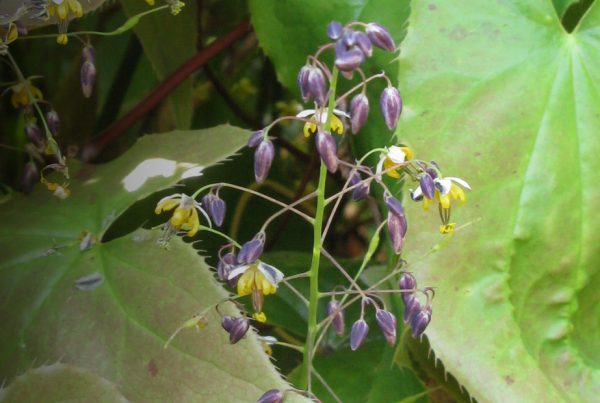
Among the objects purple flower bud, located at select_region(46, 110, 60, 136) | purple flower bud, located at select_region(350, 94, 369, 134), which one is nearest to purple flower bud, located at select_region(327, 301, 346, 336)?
purple flower bud, located at select_region(350, 94, 369, 134)

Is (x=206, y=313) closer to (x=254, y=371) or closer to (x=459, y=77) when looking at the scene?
(x=254, y=371)

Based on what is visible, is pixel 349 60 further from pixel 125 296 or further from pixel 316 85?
pixel 125 296

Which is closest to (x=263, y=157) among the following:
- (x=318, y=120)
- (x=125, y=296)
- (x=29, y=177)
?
(x=318, y=120)

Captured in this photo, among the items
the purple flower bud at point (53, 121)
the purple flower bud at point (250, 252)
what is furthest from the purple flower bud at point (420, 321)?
the purple flower bud at point (53, 121)

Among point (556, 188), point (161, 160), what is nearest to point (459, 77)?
point (556, 188)

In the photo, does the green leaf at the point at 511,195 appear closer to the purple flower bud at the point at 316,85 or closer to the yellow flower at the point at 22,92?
the purple flower bud at the point at 316,85

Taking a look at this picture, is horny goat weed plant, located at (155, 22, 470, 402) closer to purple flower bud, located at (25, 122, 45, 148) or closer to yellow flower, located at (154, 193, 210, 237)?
yellow flower, located at (154, 193, 210, 237)
